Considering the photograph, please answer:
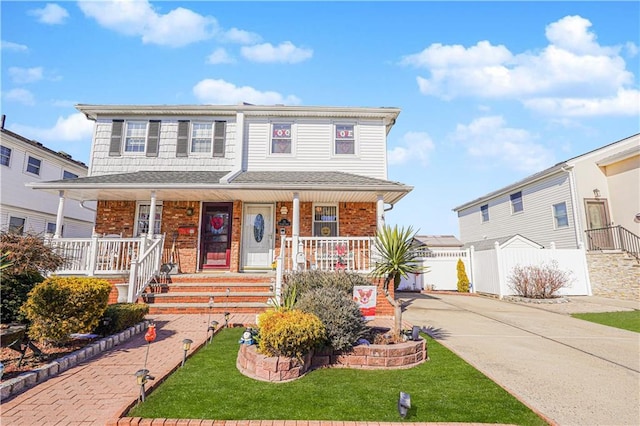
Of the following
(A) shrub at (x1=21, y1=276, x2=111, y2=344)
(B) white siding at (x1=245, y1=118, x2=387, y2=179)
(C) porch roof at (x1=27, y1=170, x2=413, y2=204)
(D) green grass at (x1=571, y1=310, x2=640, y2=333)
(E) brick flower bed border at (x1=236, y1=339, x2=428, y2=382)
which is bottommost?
(D) green grass at (x1=571, y1=310, x2=640, y2=333)

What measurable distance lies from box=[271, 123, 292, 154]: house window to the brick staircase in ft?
17.4

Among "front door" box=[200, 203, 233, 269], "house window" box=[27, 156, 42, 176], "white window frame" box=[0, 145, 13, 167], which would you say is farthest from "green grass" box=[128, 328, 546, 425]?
"house window" box=[27, 156, 42, 176]

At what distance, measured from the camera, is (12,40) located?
8.63 meters

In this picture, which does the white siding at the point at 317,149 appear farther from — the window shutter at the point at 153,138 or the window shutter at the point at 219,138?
the window shutter at the point at 153,138

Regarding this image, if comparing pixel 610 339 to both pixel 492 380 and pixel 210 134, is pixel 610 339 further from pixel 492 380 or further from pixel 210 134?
pixel 210 134

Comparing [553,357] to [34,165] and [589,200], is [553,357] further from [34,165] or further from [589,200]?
[34,165]

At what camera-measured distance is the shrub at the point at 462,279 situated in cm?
1454

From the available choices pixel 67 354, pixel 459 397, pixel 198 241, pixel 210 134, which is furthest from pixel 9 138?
pixel 459 397

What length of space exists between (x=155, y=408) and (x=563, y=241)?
18604 millimetres

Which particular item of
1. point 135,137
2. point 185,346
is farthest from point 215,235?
point 185,346

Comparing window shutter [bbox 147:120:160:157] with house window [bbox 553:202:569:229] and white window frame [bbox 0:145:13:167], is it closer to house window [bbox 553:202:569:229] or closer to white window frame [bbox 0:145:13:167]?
white window frame [bbox 0:145:13:167]

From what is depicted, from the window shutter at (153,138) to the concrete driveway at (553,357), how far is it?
10.8m

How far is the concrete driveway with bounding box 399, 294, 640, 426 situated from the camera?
3.35m

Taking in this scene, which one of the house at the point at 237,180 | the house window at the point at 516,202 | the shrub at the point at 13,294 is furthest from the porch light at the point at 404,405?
the house window at the point at 516,202
